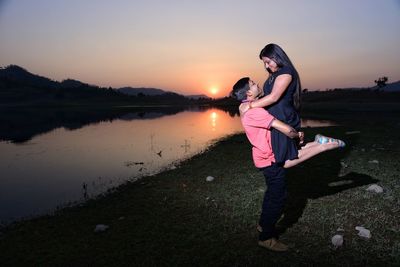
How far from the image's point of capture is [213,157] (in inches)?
676

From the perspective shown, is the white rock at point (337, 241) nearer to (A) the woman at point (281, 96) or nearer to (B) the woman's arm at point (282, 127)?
(A) the woman at point (281, 96)

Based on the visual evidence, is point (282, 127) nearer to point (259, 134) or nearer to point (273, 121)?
point (273, 121)

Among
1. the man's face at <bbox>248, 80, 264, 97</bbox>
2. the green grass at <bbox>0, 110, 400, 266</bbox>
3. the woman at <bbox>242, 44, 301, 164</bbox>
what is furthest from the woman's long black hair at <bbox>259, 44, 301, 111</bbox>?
the green grass at <bbox>0, 110, 400, 266</bbox>

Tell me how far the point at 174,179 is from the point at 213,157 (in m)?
4.70

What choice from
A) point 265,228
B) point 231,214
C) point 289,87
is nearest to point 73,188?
point 231,214

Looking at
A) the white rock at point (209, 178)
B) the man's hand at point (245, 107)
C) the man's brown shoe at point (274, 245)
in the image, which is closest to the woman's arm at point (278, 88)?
the man's hand at point (245, 107)

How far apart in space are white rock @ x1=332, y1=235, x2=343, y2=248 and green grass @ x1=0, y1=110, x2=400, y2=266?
0.31ft

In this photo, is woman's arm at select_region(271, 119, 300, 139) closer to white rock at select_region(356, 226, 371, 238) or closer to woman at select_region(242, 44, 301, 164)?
woman at select_region(242, 44, 301, 164)

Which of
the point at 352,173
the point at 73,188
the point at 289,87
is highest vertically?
the point at 289,87

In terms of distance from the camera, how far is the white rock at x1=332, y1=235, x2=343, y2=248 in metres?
6.32

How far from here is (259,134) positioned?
6.09 metres

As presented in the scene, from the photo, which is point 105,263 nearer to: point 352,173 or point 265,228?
point 265,228

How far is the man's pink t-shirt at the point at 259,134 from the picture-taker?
5883 millimetres

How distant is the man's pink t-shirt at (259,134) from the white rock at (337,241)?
6.38 feet
